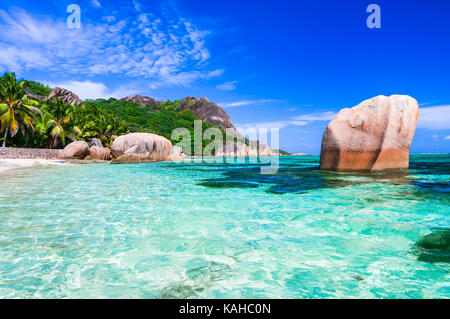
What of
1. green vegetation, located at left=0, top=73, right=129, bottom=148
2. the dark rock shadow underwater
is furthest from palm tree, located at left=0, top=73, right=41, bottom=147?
the dark rock shadow underwater

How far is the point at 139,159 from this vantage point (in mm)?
21875

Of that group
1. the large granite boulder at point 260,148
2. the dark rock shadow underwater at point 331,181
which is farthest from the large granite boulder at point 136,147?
the large granite boulder at point 260,148

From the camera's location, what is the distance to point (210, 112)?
90.0 m

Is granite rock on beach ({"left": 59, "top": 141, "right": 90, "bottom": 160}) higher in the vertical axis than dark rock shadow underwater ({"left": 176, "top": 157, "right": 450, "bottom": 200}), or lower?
higher

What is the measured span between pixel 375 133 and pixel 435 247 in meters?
8.36

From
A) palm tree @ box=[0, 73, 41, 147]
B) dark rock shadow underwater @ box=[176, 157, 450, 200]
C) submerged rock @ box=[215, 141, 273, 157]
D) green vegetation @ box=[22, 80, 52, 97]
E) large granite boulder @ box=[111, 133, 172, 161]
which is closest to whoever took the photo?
dark rock shadow underwater @ box=[176, 157, 450, 200]

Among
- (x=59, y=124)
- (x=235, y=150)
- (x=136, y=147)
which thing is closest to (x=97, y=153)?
(x=136, y=147)

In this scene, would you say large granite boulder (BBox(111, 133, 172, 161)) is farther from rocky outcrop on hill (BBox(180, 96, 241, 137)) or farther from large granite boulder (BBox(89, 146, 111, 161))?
rocky outcrop on hill (BBox(180, 96, 241, 137))

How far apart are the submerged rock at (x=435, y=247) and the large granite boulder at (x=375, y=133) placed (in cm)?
766

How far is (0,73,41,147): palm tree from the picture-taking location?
21750mm

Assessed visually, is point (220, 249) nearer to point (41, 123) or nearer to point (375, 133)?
point (375, 133)

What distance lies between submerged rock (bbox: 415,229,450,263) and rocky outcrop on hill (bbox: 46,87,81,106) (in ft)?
191

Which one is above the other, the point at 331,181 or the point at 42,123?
the point at 42,123

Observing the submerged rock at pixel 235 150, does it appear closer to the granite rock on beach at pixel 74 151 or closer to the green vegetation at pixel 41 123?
the green vegetation at pixel 41 123
